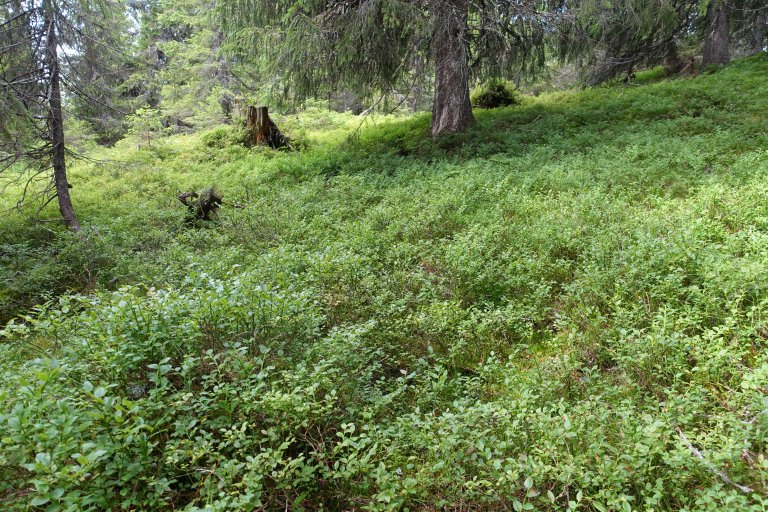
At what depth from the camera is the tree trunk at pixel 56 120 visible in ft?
26.9

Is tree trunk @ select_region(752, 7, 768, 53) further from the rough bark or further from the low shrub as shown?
the low shrub

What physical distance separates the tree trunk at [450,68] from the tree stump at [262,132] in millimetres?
5551

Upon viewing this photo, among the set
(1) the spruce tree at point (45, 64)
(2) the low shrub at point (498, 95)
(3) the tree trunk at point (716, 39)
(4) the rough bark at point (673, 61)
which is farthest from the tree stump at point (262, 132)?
(3) the tree trunk at point (716, 39)

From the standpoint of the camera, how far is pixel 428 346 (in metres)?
3.70

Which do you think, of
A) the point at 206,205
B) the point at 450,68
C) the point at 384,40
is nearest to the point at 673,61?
the point at 450,68

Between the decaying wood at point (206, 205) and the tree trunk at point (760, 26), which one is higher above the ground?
the tree trunk at point (760, 26)

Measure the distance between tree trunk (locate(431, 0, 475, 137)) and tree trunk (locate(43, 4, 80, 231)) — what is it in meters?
7.82

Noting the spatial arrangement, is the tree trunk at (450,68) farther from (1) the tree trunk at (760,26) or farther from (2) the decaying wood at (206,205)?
(1) the tree trunk at (760,26)

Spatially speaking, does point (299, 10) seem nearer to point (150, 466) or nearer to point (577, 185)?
point (577, 185)

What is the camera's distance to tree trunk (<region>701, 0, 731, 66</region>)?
1367cm

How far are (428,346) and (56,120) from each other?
→ 30.5ft

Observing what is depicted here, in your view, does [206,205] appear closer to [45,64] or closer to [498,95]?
[45,64]

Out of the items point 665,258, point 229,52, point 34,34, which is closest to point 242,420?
point 665,258

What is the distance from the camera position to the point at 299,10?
10102 mm
